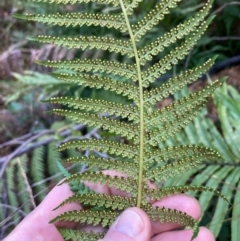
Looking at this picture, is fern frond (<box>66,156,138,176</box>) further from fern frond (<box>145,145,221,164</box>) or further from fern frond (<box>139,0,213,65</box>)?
fern frond (<box>139,0,213,65</box>)

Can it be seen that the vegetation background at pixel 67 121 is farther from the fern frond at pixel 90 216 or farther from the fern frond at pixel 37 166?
the fern frond at pixel 90 216

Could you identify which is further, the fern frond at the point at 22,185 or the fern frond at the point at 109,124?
the fern frond at the point at 22,185

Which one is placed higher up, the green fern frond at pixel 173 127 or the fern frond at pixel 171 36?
the fern frond at pixel 171 36

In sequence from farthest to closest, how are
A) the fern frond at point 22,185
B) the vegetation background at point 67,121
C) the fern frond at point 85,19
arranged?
1. the fern frond at point 22,185
2. the vegetation background at point 67,121
3. the fern frond at point 85,19

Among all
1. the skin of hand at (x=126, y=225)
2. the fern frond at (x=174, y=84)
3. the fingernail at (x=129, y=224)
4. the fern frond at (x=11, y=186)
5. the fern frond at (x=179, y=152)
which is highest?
the fern frond at (x=174, y=84)

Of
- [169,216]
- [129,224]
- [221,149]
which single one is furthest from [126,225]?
[221,149]

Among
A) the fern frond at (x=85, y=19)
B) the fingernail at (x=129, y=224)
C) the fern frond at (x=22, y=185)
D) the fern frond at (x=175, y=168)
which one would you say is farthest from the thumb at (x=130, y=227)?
the fern frond at (x=22, y=185)

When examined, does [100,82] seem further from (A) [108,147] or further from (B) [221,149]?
(B) [221,149]
